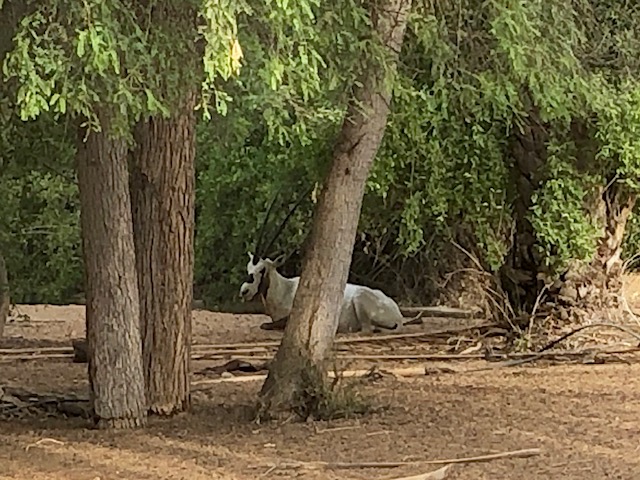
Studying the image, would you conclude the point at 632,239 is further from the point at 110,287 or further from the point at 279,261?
the point at 110,287

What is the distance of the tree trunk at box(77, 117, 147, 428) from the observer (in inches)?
326

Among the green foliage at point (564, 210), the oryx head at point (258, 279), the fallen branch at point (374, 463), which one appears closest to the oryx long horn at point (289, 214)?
the oryx head at point (258, 279)

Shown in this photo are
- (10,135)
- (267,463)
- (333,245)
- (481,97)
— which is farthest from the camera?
(10,135)

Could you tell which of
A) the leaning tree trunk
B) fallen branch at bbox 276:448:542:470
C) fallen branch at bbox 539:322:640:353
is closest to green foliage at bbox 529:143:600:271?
fallen branch at bbox 539:322:640:353

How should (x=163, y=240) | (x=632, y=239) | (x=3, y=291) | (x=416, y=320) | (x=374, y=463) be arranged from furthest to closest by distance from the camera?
(x=416, y=320), (x=632, y=239), (x=3, y=291), (x=163, y=240), (x=374, y=463)

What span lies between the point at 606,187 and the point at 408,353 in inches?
107

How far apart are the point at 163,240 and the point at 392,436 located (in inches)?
87.0

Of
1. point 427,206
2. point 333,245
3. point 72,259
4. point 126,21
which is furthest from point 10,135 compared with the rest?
point 72,259

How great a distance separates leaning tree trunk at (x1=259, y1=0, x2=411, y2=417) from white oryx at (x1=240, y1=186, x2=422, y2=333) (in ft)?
22.3

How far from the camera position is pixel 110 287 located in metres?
8.39

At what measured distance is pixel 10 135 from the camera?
35.3ft

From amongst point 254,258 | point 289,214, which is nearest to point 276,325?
point 289,214

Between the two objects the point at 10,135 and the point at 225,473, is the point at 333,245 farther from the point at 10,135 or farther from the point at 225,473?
the point at 10,135

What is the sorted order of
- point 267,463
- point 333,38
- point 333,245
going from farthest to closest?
1. point 333,245
2. point 267,463
3. point 333,38
